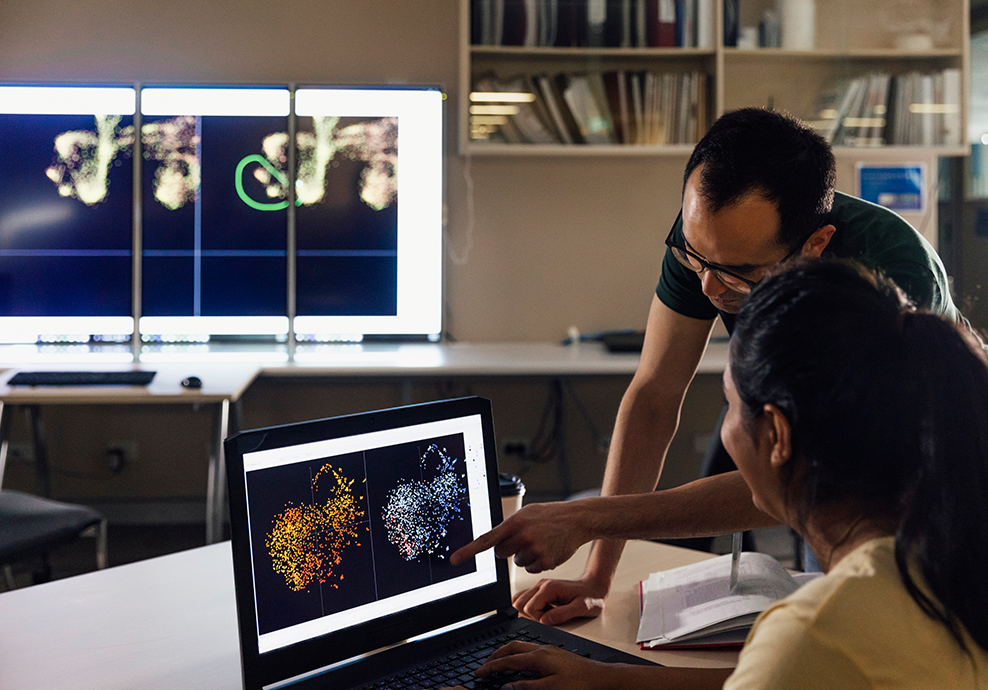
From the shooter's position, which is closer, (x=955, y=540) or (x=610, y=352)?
(x=955, y=540)

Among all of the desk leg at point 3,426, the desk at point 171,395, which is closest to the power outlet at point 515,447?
the desk at point 171,395

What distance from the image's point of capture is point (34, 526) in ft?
6.87

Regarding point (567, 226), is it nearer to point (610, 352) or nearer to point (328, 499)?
point (610, 352)

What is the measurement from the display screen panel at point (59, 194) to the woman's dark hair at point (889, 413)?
3023 millimetres

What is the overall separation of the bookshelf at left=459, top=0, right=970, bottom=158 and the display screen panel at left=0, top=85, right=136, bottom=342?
4.46 feet

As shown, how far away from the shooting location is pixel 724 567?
3.88 ft

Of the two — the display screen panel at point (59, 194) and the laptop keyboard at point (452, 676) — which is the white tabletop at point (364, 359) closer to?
the display screen panel at point (59, 194)

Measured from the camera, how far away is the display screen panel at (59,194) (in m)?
3.22

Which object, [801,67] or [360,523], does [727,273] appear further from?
[801,67]

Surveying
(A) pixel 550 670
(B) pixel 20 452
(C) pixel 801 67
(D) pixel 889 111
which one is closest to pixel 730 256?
(A) pixel 550 670

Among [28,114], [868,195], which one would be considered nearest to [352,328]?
[28,114]

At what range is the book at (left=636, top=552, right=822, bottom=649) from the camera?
3.30 feet

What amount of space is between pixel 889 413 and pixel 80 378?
256cm

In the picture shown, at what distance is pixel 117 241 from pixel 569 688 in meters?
2.94
